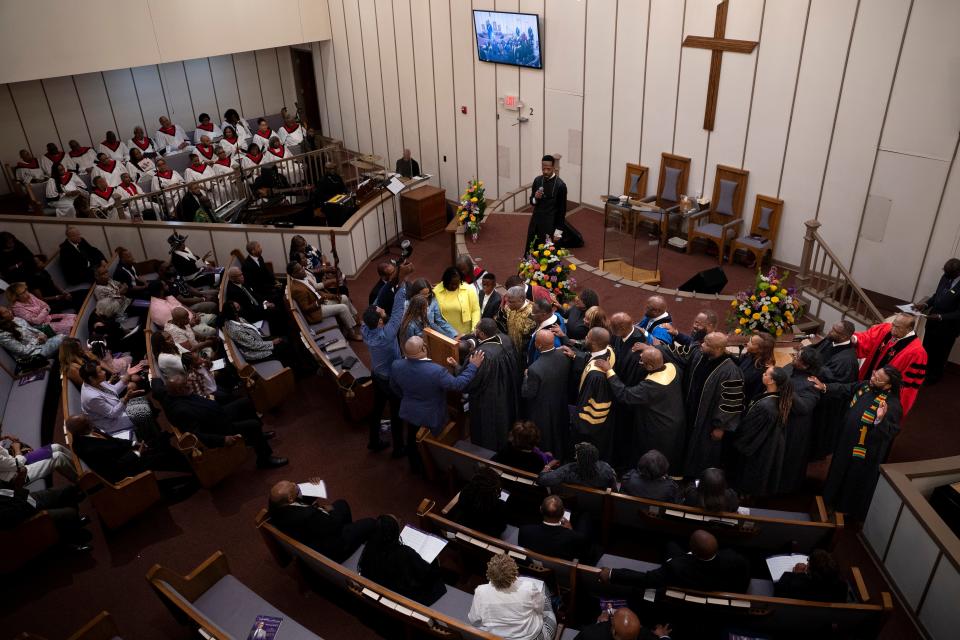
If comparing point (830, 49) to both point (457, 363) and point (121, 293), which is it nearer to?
point (457, 363)

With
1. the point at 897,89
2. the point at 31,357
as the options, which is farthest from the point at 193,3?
the point at 897,89

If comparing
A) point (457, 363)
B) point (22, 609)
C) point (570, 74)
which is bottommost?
point (22, 609)

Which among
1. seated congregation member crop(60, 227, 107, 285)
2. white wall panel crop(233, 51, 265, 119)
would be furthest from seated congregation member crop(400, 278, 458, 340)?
white wall panel crop(233, 51, 265, 119)

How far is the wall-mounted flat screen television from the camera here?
10961mm

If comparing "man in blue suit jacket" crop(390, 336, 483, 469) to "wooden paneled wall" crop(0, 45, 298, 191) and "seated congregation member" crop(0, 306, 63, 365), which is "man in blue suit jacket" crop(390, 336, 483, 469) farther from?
"wooden paneled wall" crop(0, 45, 298, 191)

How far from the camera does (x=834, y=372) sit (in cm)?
532

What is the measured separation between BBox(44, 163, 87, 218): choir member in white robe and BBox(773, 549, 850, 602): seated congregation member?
1157cm

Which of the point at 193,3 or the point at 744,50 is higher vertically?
the point at 193,3

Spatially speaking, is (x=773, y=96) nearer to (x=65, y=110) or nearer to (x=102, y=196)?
(x=102, y=196)

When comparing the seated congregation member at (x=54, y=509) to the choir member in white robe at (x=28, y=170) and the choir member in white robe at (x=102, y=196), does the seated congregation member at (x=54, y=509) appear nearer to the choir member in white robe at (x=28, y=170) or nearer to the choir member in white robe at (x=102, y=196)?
the choir member in white robe at (x=102, y=196)

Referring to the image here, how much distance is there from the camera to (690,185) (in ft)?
33.0

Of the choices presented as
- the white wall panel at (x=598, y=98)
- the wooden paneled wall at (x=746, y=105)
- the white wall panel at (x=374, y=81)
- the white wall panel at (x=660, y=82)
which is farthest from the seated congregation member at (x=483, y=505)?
the white wall panel at (x=374, y=81)

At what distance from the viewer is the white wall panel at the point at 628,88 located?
976 centimetres

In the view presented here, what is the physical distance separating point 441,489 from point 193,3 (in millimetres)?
10862
